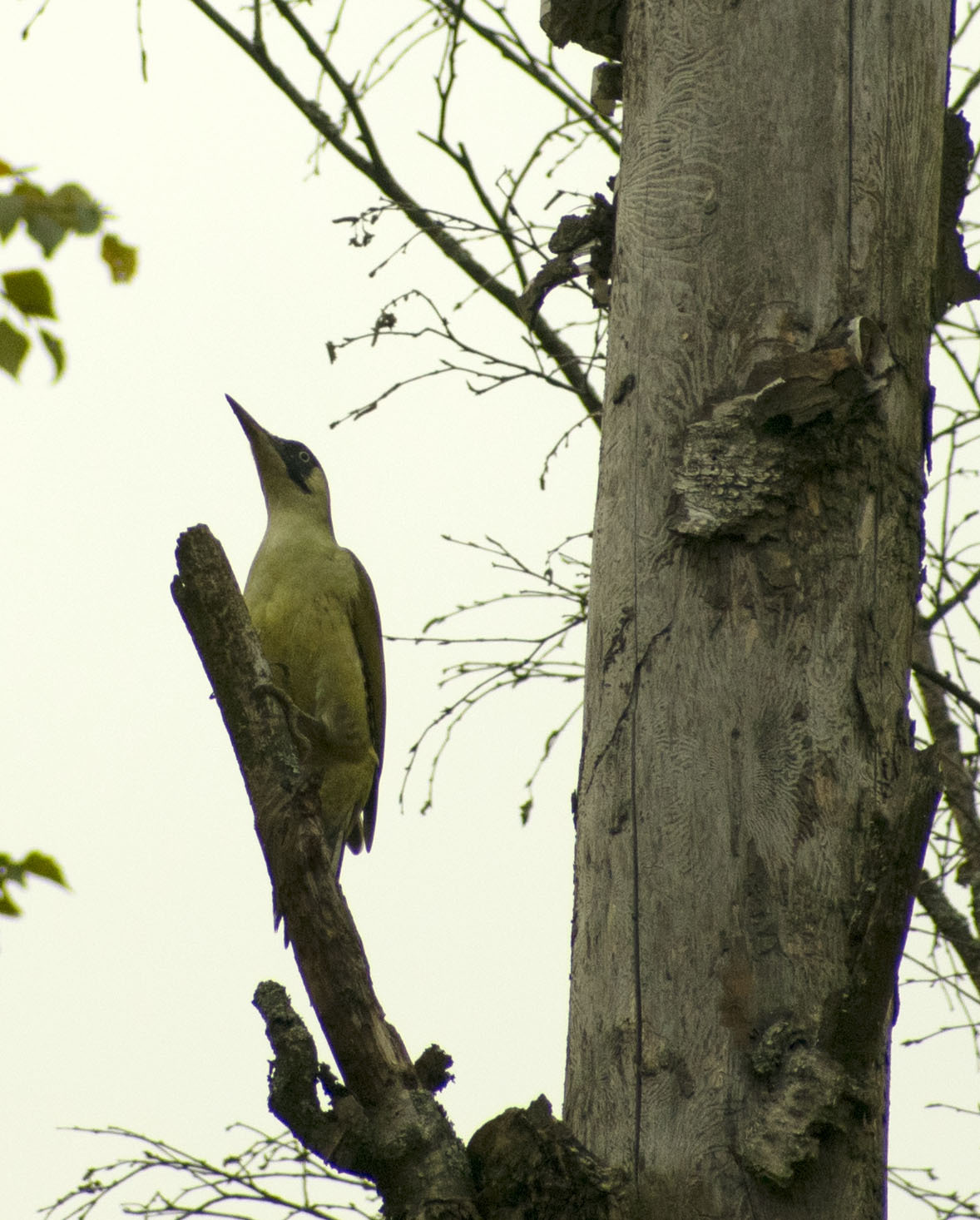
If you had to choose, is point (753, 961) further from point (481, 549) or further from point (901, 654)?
point (481, 549)

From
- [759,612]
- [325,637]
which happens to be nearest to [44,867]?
[759,612]

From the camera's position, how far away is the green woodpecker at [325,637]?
438 cm

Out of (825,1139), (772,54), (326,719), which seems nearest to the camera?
(825,1139)

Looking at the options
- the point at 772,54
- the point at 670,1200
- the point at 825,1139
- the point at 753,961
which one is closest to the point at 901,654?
the point at 753,961

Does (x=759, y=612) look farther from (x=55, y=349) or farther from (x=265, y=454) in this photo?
(x=265, y=454)

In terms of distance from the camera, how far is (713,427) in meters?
1.98

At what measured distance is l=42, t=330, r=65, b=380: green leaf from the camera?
5.97 ft

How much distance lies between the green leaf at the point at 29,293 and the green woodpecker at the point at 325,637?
2.53 meters

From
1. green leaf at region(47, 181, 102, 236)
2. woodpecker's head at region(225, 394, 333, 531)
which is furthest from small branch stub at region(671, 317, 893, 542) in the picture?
woodpecker's head at region(225, 394, 333, 531)

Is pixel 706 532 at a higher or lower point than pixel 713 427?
lower

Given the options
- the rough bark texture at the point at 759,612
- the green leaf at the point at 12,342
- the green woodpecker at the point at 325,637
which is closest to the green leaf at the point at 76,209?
the green leaf at the point at 12,342

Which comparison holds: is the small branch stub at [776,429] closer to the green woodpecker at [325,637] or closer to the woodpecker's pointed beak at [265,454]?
the green woodpecker at [325,637]

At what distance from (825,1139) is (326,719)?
2.93 m

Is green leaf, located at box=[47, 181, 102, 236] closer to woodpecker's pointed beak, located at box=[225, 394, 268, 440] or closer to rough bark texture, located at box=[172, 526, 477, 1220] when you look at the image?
rough bark texture, located at box=[172, 526, 477, 1220]
